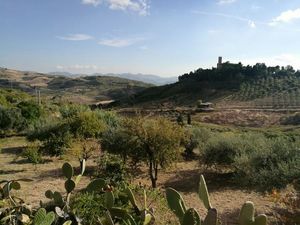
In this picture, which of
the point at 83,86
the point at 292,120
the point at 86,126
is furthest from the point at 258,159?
the point at 83,86

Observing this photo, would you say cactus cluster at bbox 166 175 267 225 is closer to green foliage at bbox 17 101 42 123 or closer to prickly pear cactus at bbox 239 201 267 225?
prickly pear cactus at bbox 239 201 267 225

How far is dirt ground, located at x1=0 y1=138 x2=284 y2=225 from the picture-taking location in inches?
455

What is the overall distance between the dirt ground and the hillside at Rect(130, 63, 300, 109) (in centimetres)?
5245

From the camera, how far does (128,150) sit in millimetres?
15516

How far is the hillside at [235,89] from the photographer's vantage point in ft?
237

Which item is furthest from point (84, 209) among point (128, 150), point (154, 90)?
point (154, 90)

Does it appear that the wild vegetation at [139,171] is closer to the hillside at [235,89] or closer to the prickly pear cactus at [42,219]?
the prickly pear cactus at [42,219]

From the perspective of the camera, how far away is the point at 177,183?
1520cm

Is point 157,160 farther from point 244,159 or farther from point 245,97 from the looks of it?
point 245,97

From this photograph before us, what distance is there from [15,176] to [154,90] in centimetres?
8802

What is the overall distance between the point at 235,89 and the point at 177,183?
6949 centimetres

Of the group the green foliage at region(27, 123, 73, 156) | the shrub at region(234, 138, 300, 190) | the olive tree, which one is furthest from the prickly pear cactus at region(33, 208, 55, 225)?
the green foliage at region(27, 123, 73, 156)

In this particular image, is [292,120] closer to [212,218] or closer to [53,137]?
[53,137]

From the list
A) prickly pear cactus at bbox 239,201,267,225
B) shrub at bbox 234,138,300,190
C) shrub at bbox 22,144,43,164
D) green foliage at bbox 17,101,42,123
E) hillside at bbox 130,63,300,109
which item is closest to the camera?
prickly pear cactus at bbox 239,201,267,225
